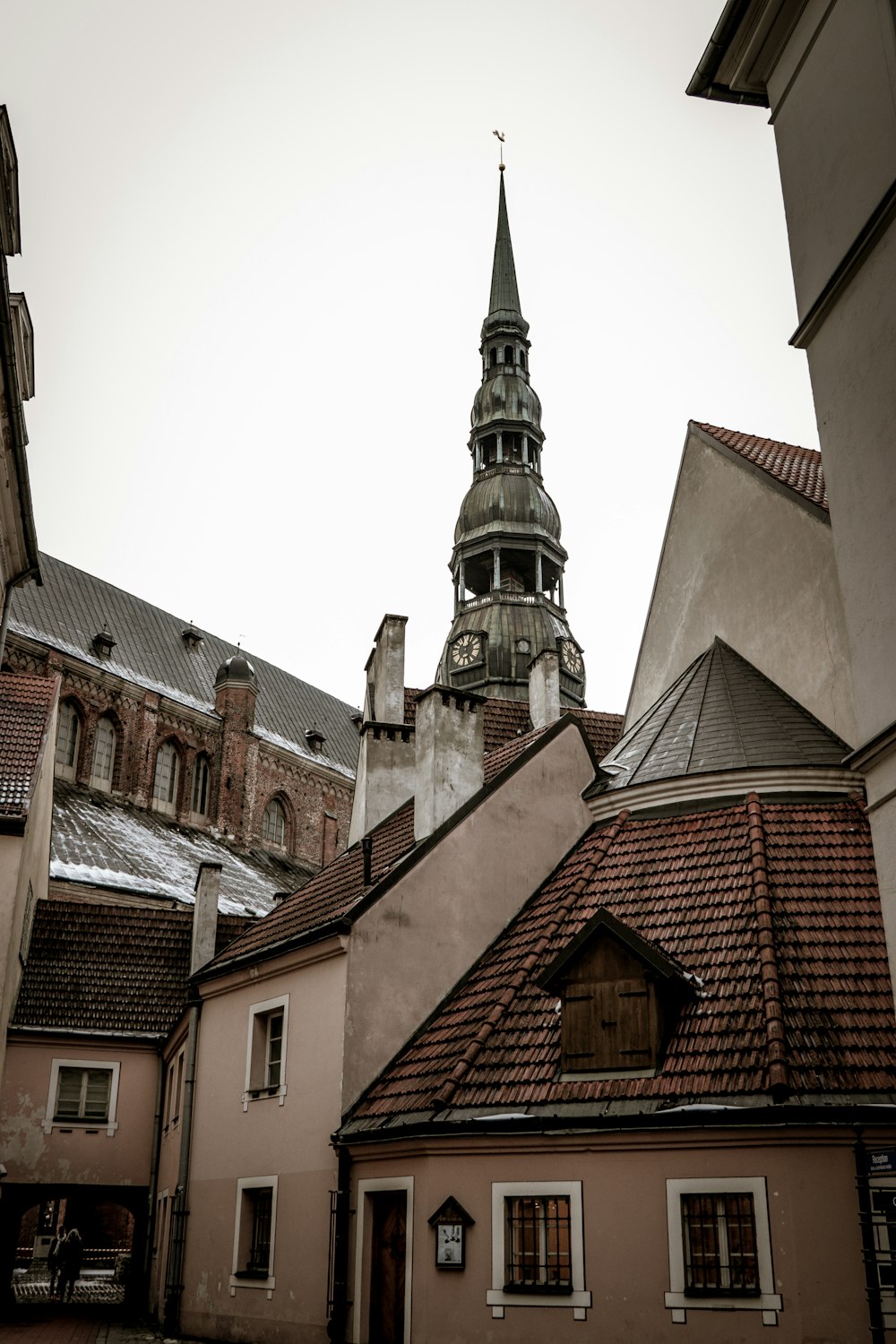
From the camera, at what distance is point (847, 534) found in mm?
8984

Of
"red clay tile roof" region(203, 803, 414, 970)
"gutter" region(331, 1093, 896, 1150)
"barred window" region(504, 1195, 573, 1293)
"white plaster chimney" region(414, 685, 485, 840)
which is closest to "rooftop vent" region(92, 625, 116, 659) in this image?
"red clay tile roof" region(203, 803, 414, 970)

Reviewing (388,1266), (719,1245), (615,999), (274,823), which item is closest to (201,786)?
(274,823)

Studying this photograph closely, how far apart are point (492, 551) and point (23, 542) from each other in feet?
104

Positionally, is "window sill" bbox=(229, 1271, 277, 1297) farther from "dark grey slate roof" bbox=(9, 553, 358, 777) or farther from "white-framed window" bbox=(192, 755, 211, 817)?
"white-framed window" bbox=(192, 755, 211, 817)

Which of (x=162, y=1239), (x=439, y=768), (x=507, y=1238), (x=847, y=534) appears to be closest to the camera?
(x=847, y=534)

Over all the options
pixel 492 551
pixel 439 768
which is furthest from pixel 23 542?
pixel 492 551

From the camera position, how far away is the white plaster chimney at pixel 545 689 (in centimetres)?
2244

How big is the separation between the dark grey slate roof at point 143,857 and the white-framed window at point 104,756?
66cm

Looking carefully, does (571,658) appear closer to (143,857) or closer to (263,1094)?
(143,857)

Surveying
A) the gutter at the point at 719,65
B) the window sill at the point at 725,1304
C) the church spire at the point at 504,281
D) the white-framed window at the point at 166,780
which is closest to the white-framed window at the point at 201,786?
the white-framed window at the point at 166,780

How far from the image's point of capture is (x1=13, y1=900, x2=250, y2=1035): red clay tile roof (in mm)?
22250

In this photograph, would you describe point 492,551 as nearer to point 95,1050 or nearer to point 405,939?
point 95,1050

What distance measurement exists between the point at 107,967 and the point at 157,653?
1029 inches

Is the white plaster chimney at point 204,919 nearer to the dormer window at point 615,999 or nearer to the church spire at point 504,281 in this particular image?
the dormer window at point 615,999
